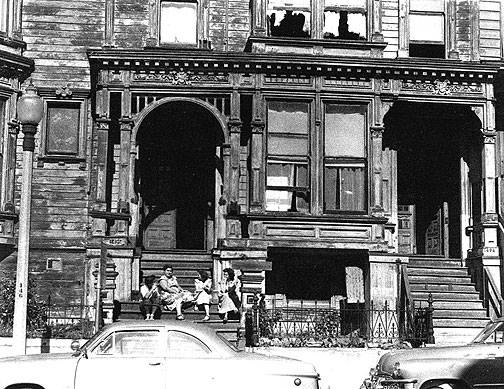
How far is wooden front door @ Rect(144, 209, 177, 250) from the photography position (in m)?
23.6

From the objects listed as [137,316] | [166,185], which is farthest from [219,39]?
[137,316]

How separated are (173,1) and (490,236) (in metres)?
10.6

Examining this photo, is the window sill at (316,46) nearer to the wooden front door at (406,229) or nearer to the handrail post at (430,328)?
the wooden front door at (406,229)

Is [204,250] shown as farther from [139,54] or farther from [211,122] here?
[139,54]

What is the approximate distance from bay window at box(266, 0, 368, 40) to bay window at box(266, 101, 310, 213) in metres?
2.59

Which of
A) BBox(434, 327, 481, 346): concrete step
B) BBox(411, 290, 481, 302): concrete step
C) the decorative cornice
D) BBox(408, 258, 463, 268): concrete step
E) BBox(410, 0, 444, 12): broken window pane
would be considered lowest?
BBox(434, 327, 481, 346): concrete step

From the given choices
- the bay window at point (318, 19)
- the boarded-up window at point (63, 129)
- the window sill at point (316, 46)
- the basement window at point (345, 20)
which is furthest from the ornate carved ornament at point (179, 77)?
the basement window at point (345, 20)

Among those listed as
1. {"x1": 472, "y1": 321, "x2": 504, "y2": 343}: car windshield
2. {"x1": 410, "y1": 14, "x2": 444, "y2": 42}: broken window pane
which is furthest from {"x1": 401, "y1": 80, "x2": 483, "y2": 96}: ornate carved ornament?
{"x1": 472, "y1": 321, "x2": 504, "y2": 343}: car windshield

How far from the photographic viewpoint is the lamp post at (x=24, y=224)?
40.9 ft

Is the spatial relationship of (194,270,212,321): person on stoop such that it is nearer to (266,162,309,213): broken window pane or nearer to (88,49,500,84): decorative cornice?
(266,162,309,213): broken window pane

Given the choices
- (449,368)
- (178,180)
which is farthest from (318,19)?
(449,368)

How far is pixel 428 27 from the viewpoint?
24297 mm

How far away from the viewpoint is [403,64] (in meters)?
22.3

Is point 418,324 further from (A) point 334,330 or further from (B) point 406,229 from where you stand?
(B) point 406,229
